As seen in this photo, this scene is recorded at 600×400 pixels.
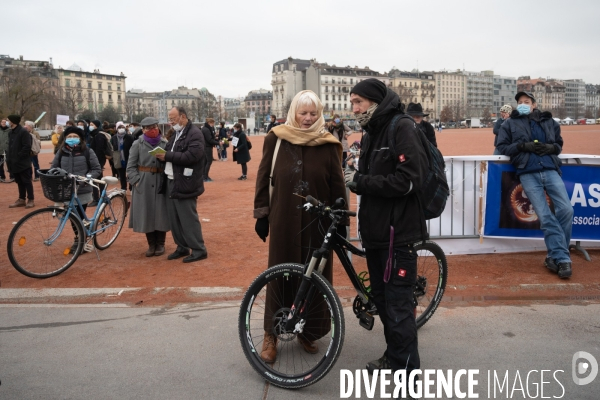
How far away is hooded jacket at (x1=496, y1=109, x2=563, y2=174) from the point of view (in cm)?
612

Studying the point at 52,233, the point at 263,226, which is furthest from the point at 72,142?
the point at 263,226

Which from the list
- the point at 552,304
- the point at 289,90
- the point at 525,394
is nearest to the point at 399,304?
the point at 525,394

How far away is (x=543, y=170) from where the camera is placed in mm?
6125

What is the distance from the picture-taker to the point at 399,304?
135 inches

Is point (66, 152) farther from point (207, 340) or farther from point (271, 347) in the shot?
point (271, 347)

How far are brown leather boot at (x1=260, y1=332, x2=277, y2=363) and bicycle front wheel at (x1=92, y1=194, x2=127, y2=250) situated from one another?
4.03 m

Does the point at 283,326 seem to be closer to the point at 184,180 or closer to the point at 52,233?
the point at 184,180

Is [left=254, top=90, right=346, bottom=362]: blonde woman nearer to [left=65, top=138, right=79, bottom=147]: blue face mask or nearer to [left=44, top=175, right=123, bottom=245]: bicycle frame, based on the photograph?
[left=44, top=175, right=123, bottom=245]: bicycle frame

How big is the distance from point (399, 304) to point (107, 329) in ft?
8.85

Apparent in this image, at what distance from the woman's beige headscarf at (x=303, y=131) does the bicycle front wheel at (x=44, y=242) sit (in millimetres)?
3661

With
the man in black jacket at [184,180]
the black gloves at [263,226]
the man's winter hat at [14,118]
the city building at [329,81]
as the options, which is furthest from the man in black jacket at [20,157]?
the city building at [329,81]

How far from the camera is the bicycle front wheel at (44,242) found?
602 centimetres

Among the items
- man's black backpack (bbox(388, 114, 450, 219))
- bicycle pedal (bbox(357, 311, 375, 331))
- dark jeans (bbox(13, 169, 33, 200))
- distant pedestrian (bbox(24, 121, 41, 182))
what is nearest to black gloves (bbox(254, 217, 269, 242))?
bicycle pedal (bbox(357, 311, 375, 331))

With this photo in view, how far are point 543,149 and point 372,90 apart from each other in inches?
137
